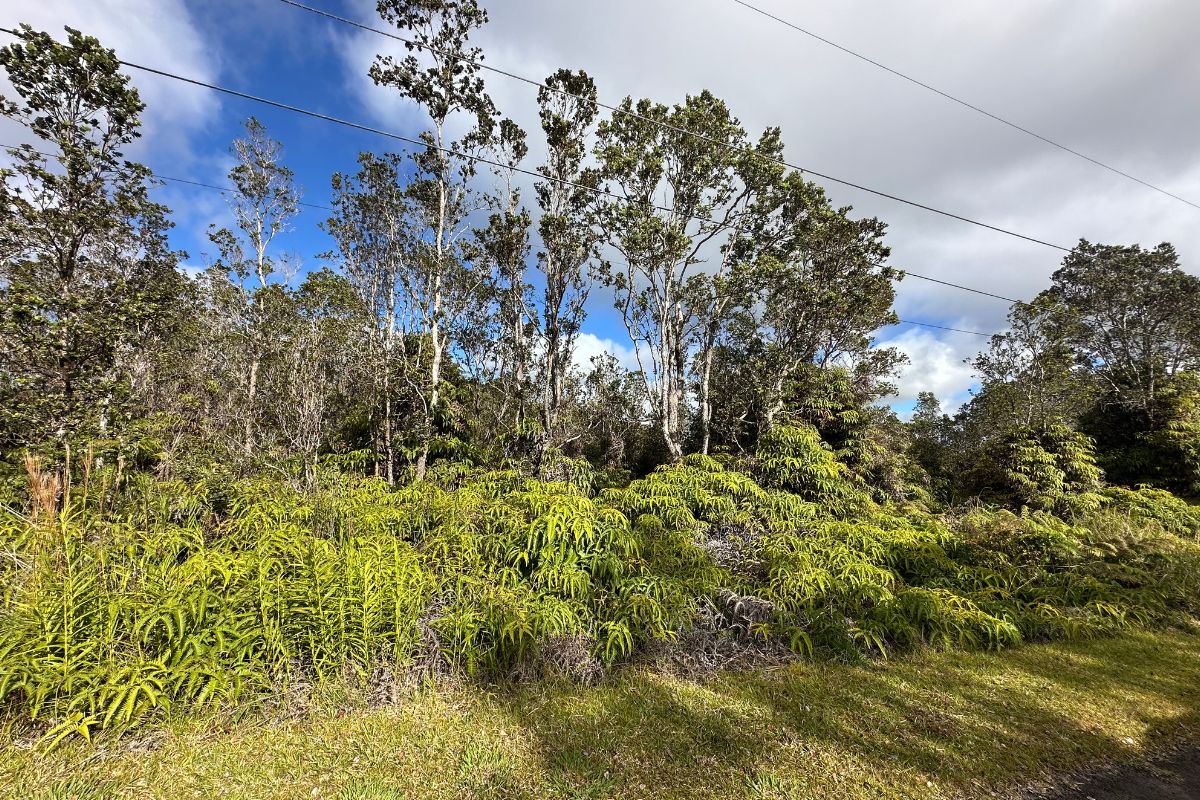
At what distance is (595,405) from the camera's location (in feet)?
43.4

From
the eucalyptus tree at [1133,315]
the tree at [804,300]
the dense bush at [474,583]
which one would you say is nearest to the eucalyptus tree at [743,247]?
the tree at [804,300]

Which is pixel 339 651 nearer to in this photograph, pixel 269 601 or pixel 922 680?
pixel 269 601

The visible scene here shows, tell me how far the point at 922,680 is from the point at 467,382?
1271 centimetres

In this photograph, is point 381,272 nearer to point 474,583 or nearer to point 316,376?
point 316,376


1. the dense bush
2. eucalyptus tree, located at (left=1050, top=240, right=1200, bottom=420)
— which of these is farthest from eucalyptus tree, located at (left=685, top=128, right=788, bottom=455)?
eucalyptus tree, located at (left=1050, top=240, right=1200, bottom=420)

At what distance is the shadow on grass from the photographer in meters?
2.12

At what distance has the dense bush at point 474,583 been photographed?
2211mm

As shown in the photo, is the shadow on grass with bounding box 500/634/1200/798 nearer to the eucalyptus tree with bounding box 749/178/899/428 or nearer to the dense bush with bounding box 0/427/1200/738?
the dense bush with bounding box 0/427/1200/738

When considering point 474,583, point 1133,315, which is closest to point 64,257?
point 474,583

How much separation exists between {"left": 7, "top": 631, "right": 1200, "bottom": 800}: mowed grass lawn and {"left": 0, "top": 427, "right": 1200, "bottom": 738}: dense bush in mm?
210

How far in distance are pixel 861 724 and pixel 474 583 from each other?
2623 mm

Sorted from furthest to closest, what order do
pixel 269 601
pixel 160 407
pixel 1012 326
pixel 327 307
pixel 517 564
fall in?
1. pixel 1012 326
2. pixel 327 307
3. pixel 160 407
4. pixel 517 564
5. pixel 269 601

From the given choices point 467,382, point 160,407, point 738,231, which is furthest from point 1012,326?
point 160,407

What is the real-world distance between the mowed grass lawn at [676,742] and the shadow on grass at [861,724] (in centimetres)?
1
